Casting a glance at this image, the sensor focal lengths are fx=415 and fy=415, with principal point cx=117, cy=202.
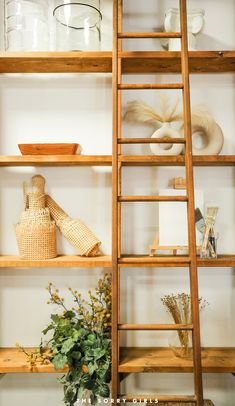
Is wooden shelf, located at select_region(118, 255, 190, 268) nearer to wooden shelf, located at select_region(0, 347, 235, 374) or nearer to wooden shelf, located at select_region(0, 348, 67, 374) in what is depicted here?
wooden shelf, located at select_region(0, 347, 235, 374)

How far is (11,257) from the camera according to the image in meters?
2.33

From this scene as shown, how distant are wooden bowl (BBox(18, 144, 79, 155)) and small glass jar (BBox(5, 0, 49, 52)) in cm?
54

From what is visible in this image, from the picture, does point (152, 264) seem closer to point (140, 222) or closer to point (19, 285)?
point (140, 222)

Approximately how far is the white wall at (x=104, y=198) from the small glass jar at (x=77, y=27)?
0.19m

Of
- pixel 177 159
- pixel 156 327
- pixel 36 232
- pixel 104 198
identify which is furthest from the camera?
pixel 104 198

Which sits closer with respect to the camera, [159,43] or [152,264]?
[152,264]

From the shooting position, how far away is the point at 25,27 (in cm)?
225

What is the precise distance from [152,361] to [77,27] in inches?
72.0

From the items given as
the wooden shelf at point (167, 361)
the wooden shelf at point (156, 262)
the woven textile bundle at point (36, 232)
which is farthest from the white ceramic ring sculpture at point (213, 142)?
the wooden shelf at point (167, 361)

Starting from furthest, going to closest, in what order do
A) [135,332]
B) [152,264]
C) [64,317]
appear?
[135,332] < [64,317] < [152,264]

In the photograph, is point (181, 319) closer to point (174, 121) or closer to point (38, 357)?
point (38, 357)

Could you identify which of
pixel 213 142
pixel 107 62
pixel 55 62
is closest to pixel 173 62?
pixel 107 62

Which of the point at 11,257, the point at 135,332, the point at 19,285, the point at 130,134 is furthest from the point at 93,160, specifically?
the point at 135,332

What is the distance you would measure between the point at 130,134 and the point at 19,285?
1093mm
